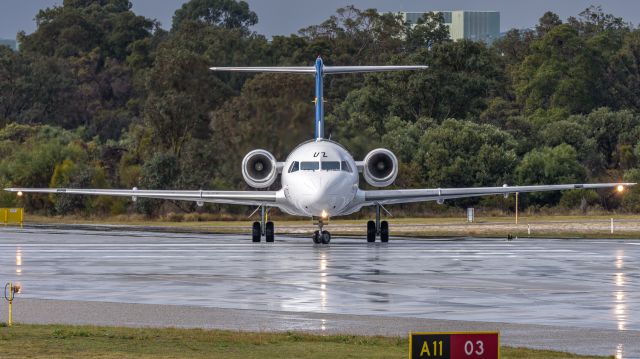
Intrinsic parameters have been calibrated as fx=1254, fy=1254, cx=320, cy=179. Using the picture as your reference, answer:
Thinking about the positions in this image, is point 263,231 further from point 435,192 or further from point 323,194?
point 435,192

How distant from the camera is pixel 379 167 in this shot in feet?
144

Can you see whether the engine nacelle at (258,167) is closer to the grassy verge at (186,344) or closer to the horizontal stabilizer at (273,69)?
the horizontal stabilizer at (273,69)

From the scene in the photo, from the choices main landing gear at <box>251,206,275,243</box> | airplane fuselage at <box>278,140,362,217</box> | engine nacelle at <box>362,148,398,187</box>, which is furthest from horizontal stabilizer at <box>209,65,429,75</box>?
main landing gear at <box>251,206,275,243</box>

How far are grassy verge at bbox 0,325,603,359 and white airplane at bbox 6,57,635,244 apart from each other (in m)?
22.1

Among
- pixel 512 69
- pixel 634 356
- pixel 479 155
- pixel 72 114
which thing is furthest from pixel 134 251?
pixel 72 114

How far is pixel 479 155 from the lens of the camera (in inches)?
2872

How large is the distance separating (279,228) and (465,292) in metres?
31.2

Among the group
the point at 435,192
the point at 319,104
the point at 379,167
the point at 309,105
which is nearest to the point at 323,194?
the point at 379,167

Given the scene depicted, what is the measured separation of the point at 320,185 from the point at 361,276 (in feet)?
40.3

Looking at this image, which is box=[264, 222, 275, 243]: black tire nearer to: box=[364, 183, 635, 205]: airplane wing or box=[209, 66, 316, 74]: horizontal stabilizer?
box=[364, 183, 635, 205]: airplane wing

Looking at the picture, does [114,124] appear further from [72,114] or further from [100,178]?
[100,178]

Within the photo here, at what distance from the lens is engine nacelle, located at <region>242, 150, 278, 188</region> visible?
44.0m

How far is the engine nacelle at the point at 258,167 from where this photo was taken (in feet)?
144

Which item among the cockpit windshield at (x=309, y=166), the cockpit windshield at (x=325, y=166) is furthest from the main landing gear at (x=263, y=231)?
the cockpit windshield at (x=309, y=166)
